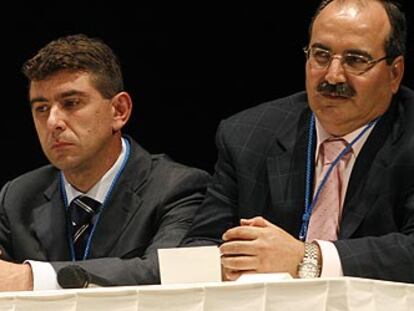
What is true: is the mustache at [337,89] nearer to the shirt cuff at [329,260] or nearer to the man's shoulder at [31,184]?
the shirt cuff at [329,260]

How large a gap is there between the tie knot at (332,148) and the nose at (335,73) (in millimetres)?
182

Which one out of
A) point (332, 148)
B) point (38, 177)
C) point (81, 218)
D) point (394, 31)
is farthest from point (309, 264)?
point (38, 177)

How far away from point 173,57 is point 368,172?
4.77ft

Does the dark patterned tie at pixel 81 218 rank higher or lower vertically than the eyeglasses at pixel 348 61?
lower

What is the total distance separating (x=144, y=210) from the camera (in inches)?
122

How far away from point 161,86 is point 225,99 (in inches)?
9.6

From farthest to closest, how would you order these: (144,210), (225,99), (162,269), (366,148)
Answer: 1. (225,99)
2. (144,210)
3. (366,148)
4. (162,269)

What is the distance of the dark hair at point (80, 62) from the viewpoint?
3.14 meters

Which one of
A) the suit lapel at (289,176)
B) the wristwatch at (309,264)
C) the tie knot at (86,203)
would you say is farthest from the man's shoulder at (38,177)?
the wristwatch at (309,264)

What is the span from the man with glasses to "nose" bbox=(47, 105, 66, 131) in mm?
496

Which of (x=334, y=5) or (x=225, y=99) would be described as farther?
(x=225, y=99)

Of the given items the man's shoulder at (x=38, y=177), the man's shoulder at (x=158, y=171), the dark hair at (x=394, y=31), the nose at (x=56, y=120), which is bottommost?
the man's shoulder at (x=38, y=177)

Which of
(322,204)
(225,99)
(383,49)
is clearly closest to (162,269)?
(322,204)

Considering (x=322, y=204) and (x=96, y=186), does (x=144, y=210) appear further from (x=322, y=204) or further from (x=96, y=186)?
(x=322, y=204)
